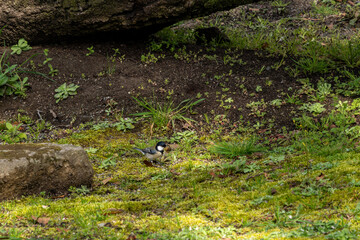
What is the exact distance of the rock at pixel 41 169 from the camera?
390 cm

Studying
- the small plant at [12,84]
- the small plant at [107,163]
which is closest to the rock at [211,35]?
the small plant at [12,84]

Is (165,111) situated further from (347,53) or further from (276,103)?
(347,53)

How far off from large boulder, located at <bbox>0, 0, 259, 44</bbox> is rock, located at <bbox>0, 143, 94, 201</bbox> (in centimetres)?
302

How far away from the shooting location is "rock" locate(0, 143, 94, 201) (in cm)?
390

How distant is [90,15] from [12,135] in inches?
91.2

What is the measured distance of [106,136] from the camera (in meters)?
5.74

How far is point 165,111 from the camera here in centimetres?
595

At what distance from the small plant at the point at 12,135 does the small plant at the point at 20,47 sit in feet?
5.99

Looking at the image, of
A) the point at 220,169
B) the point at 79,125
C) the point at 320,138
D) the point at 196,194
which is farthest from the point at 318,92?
the point at 79,125

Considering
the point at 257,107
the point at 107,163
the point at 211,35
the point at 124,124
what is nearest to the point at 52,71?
the point at 124,124

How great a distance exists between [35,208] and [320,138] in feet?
11.2

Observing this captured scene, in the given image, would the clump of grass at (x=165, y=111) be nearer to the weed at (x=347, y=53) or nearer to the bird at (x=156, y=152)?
the bird at (x=156, y=152)

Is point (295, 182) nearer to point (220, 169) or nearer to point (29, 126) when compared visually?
point (220, 169)

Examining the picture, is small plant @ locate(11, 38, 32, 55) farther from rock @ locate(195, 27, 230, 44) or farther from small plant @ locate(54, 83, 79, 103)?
rock @ locate(195, 27, 230, 44)
